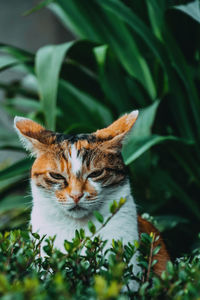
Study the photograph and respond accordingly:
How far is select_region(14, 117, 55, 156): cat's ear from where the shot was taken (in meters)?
1.19

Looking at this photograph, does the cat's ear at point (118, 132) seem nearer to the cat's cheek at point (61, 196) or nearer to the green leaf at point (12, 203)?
the cat's cheek at point (61, 196)

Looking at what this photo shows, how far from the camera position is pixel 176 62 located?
196 centimetres

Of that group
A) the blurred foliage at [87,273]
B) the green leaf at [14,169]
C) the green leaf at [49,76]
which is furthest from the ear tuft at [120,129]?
the green leaf at [14,169]

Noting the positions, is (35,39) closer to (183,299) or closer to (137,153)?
(137,153)

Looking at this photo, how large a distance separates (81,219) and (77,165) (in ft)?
0.45

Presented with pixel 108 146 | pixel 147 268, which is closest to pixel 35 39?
pixel 108 146

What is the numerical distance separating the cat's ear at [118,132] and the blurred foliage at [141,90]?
1.45 ft

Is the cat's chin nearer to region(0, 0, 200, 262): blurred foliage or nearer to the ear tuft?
the ear tuft

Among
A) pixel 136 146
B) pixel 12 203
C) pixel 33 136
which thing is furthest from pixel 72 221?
pixel 12 203

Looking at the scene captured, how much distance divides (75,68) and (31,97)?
1.66 ft

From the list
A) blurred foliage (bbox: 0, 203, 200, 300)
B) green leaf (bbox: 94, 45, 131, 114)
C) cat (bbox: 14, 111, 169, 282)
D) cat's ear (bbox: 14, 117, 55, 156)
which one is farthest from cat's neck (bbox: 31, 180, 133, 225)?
green leaf (bbox: 94, 45, 131, 114)

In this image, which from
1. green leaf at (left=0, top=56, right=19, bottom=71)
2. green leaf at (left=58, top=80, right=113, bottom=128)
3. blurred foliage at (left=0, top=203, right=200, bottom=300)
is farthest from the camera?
green leaf at (left=58, top=80, right=113, bottom=128)

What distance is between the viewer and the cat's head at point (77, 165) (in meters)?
1.10

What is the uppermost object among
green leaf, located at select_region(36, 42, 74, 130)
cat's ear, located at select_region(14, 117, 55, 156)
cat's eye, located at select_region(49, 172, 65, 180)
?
green leaf, located at select_region(36, 42, 74, 130)
